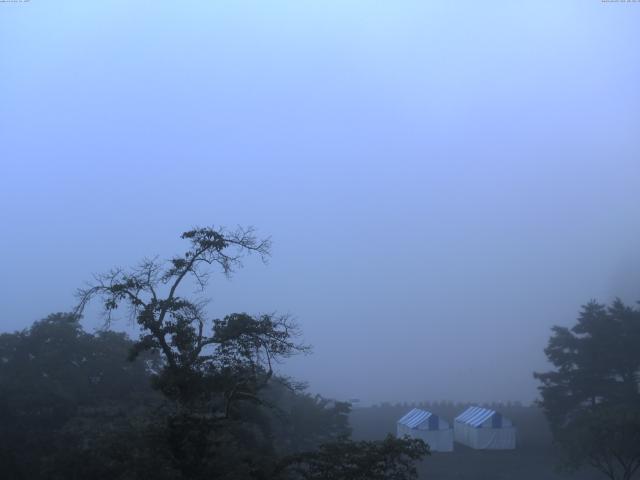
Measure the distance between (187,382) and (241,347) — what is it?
1299 millimetres

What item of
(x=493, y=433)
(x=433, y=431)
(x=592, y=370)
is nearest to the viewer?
(x=592, y=370)

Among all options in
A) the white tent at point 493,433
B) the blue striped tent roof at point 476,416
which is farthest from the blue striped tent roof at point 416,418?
the white tent at point 493,433

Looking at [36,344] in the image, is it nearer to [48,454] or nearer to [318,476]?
[48,454]

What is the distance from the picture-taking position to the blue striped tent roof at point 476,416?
37406 mm

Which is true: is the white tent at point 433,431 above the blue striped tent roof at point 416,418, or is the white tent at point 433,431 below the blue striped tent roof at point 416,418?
below

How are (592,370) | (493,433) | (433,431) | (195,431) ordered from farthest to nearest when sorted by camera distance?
(493,433) → (433,431) → (592,370) → (195,431)

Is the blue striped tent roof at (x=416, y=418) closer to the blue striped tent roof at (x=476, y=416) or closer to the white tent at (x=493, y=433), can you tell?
the blue striped tent roof at (x=476, y=416)

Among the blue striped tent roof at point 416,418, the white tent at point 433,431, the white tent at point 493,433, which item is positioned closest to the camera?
the white tent at point 433,431

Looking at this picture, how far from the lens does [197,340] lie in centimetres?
1292

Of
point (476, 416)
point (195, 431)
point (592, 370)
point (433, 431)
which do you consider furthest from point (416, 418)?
point (195, 431)

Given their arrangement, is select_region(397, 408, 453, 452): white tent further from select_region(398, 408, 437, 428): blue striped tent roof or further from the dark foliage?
the dark foliage

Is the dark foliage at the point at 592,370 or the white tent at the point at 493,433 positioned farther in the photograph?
the white tent at the point at 493,433

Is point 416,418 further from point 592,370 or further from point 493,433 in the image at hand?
point 592,370

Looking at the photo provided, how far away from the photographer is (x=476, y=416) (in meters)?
39.2
